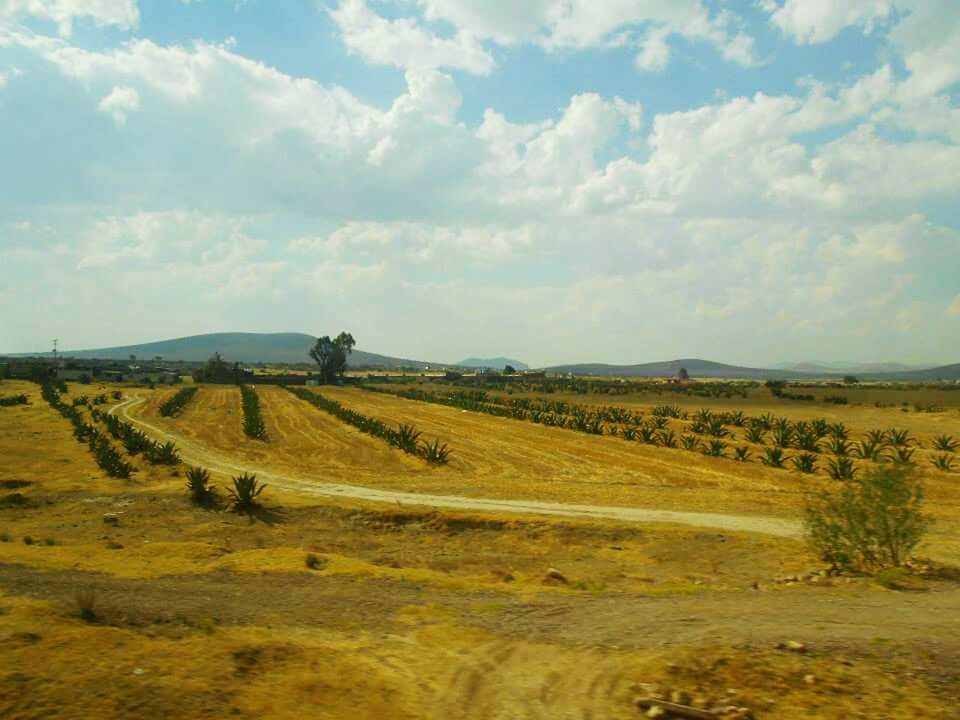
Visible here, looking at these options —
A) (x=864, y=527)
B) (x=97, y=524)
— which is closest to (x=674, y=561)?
(x=864, y=527)

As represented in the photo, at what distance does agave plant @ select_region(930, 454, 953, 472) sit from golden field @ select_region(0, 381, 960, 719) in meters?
3.24

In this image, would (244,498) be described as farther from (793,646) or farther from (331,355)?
(331,355)

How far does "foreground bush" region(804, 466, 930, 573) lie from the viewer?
10531mm

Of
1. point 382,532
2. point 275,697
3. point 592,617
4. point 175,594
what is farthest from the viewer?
point 382,532

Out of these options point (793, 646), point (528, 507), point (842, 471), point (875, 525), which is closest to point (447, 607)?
point (793, 646)

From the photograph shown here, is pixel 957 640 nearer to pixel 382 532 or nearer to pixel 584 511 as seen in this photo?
pixel 584 511

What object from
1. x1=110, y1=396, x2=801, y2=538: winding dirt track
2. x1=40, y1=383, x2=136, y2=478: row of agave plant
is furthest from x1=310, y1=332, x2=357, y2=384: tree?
x1=110, y1=396, x2=801, y2=538: winding dirt track

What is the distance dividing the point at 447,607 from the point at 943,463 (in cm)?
2321

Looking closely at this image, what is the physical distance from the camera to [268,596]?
8.80 meters

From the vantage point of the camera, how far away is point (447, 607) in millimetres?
8523

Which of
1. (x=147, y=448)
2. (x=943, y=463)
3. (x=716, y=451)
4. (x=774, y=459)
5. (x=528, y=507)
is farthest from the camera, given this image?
(x=716, y=451)

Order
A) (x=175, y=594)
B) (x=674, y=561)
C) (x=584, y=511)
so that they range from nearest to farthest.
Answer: (x=175, y=594), (x=674, y=561), (x=584, y=511)

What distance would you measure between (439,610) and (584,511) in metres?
8.84

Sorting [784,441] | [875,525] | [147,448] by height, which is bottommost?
[147,448]
